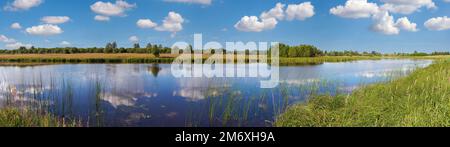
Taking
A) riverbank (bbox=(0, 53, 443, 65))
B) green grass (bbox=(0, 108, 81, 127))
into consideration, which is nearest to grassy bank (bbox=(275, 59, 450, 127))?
green grass (bbox=(0, 108, 81, 127))

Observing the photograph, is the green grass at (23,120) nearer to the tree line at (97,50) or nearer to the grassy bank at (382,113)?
the grassy bank at (382,113)

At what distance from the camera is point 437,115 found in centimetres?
534

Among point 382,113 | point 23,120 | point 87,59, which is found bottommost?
point 23,120

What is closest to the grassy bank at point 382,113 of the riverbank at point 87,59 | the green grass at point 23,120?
the green grass at point 23,120

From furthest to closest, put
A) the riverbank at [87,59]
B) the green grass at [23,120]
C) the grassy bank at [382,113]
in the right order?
the riverbank at [87,59] → the green grass at [23,120] → the grassy bank at [382,113]

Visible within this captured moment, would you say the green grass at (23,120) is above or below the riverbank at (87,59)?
below

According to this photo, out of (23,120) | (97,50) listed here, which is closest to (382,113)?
(23,120)

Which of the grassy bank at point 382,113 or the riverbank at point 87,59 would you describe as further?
the riverbank at point 87,59

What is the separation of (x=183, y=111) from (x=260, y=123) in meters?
2.27

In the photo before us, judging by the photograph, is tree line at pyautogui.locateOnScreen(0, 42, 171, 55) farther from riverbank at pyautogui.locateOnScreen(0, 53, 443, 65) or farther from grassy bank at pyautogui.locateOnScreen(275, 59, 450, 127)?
grassy bank at pyautogui.locateOnScreen(275, 59, 450, 127)

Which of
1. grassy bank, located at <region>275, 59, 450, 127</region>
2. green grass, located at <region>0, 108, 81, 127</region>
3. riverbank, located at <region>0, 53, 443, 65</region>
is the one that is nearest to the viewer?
grassy bank, located at <region>275, 59, 450, 127</region>

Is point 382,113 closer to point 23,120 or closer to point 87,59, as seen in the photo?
point 23,120
